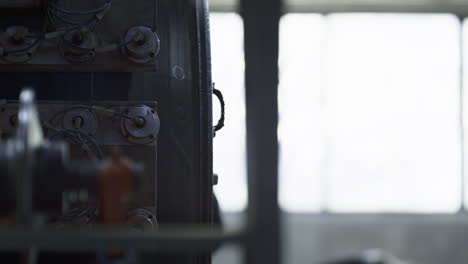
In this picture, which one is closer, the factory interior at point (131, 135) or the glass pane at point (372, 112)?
the factory interior at point (131, 135)

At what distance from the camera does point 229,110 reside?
391 inches

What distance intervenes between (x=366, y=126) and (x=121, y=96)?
8.09 meters

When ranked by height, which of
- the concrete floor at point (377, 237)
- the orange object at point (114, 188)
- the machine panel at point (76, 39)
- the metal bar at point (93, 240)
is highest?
the machine panel at point (76, 39)

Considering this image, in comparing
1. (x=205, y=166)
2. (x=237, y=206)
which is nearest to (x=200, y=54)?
(x=205, y=166)

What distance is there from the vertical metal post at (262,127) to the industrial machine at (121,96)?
3.25 feet

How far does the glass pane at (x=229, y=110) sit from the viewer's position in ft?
32.6

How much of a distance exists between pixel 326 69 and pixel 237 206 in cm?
185

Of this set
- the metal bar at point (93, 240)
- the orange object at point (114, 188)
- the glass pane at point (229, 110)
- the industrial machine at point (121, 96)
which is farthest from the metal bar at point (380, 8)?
the metal bar at point (93, 240)

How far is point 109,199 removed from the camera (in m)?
1.32

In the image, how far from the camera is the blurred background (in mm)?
10055

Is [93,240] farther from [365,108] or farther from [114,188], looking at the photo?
[365,108]

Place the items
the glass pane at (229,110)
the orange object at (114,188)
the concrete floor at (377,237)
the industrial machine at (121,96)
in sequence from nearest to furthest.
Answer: the orange object at (114,188) → the industrial machine at (121,96) → the glass pane at (229,110) → the concrete floor at (377,237)

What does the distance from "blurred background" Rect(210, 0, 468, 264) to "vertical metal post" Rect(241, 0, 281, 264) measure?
875cm

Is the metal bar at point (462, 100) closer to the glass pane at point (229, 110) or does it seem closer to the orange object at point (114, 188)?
the glass pane at point (229, 110)
